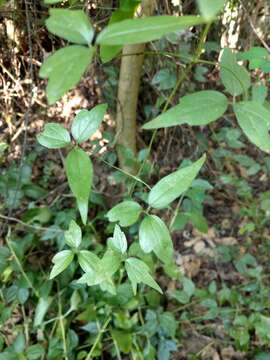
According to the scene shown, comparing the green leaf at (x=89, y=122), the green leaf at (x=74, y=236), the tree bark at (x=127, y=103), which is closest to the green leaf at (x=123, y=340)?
the tree bark at (x=127, y=103)

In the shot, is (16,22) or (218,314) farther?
(218,314)

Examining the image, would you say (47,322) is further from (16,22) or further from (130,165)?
(16,22)

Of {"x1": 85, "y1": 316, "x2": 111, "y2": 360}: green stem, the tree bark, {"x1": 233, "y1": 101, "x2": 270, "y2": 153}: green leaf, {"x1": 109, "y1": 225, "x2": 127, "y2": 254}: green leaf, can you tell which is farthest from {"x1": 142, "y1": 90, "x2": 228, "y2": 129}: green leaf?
{"x1": 85, "y1": 316, "x2": 111, "y2": 360}: green stem

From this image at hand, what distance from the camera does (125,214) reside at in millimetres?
729

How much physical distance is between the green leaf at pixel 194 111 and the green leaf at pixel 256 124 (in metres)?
0.03

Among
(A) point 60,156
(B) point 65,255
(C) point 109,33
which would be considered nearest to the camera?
(C) point 109,33

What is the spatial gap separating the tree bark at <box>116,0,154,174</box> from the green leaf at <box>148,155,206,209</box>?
2.36 feet

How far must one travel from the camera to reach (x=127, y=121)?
62.4 inches

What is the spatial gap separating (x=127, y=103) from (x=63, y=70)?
1163mm

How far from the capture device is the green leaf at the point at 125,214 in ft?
2.37

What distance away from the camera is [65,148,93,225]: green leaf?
0.57 m

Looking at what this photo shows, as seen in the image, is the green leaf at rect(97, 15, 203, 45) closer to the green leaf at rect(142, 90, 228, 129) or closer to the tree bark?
the green leaf at rect(142, 90, 228, 129)

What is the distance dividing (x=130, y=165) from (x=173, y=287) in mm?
479

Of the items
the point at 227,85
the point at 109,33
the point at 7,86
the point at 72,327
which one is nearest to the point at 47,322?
the point at 72,327
